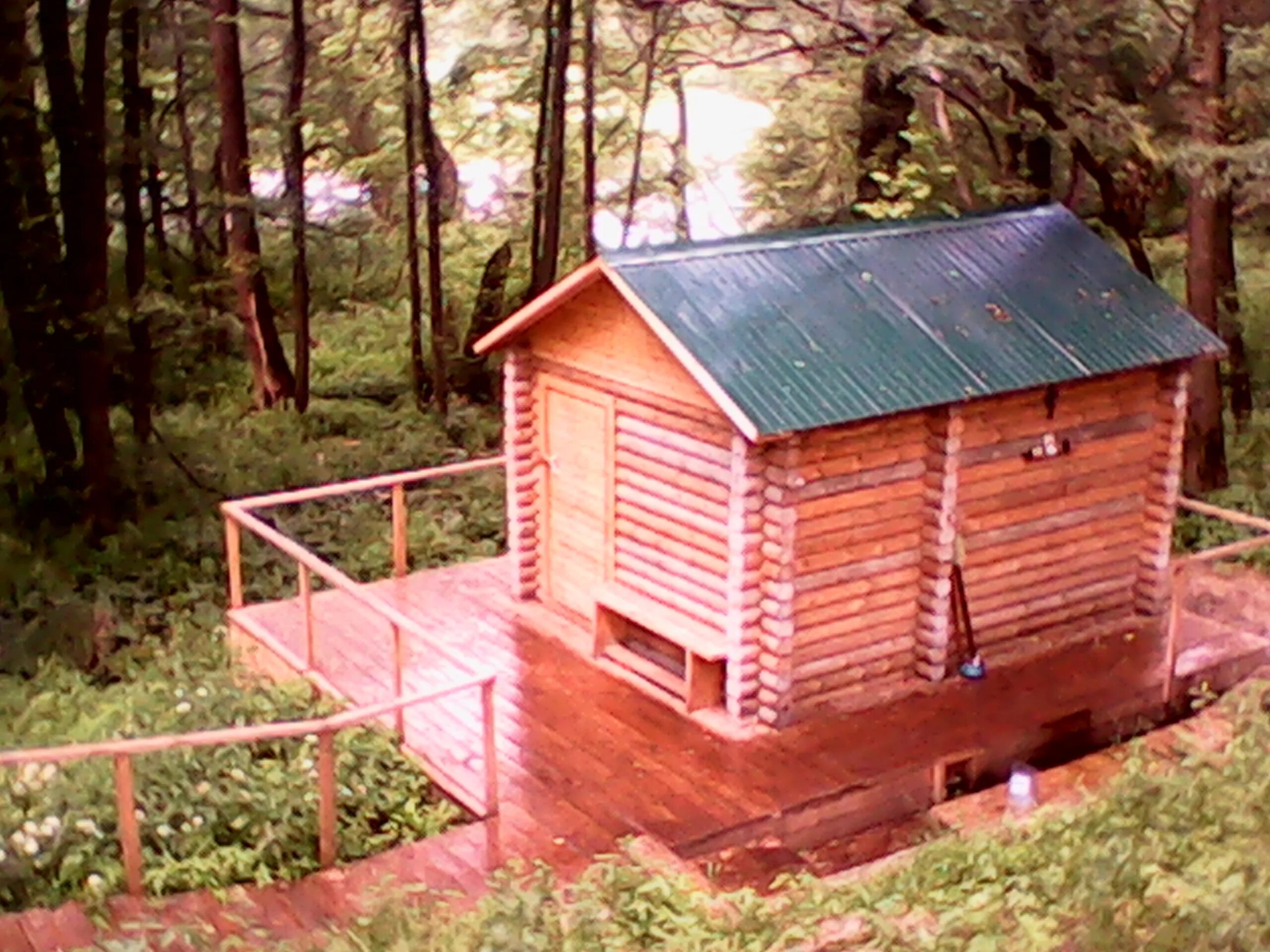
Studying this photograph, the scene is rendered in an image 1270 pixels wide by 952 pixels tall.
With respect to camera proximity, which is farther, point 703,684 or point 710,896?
point 703,684

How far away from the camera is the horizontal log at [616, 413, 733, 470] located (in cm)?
980

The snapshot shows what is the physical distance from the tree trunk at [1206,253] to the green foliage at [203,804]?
378 inches

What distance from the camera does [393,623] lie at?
935 centimetres

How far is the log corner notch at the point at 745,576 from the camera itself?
9.52 meters

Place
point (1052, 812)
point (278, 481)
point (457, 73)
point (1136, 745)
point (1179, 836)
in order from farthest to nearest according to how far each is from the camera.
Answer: point (457, 73) → point (278, 481) → point (1136, 745) → point (1052, 812) → point (1179, 836)

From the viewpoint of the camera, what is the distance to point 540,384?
11.6 metres

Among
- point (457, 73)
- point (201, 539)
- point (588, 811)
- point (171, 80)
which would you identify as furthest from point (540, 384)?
point (171, 80)

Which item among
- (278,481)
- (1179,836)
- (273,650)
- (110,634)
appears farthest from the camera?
(278,481)

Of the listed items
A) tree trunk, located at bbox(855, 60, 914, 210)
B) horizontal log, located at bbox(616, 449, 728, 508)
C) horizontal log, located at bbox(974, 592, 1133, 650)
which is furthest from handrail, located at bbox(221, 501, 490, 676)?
tree trunk, located at bbox(855, 60, 914, 210)

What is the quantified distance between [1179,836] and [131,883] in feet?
17.8

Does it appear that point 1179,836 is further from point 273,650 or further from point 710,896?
point 273,650

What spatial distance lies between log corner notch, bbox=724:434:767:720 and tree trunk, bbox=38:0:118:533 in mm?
7094

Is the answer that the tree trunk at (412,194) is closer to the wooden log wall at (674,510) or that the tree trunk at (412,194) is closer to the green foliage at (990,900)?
the wooden log wall at (674,510)

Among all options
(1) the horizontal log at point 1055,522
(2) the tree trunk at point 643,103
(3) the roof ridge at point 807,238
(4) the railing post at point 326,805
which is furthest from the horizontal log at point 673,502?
(2) the tree trunk at point 643,103
